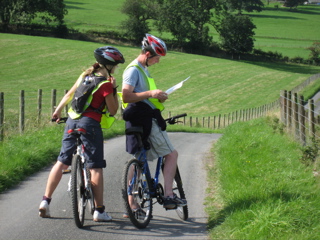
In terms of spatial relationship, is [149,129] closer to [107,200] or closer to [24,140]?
[107,200]

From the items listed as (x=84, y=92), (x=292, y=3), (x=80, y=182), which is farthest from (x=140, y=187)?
(x=292, y=3)

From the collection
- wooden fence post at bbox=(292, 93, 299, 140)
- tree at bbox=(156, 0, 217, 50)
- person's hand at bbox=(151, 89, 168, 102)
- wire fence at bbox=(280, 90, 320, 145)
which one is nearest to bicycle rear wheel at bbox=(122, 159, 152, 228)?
person's hand at bbox=(151, 89, 168, 102)

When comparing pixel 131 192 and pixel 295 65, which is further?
pixel 295 65

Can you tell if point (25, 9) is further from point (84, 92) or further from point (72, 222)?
point (72, 222)

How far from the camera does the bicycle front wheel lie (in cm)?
530

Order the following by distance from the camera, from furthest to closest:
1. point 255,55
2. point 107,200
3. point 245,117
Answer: point 255,55 → point 245,117 → point 107,200

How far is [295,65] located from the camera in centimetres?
8750

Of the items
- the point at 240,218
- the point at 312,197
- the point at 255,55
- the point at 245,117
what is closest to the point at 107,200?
the point at 240,218

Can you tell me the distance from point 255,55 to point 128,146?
291 ft

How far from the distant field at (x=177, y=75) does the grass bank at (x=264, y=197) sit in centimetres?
3414

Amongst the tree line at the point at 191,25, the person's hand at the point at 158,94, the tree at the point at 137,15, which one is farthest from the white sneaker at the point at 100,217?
the tree at the point at 137,15

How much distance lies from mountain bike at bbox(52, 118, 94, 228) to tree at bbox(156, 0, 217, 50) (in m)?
83.8

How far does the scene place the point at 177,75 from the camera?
64625mm

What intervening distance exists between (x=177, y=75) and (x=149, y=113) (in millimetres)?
59135
